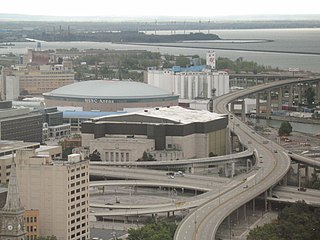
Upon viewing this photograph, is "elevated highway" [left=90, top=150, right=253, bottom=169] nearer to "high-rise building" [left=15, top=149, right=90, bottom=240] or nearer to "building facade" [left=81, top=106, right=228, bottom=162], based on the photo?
"building facade" [left=81, top=106, right=228, bottom=162]

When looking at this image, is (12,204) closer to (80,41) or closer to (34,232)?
(34,232)

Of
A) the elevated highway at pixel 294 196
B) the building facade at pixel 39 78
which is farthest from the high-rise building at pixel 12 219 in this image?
the building facade at pixel 39 78

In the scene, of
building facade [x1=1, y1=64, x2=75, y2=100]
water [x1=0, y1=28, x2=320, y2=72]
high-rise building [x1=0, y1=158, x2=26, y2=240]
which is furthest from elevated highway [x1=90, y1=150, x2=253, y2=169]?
water [x1=0, y1=28, x2=320, y2=72]

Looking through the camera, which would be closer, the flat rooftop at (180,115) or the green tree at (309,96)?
the flat rooftop at (180,115)

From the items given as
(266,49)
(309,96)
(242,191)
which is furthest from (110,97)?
(266,49)

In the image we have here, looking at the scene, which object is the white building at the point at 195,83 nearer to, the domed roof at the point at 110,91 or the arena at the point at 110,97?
the domed roof at the point at 110,91

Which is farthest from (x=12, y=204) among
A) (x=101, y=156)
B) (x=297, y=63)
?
(x=297, y=63)

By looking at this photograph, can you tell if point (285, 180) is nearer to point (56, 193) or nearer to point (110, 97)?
point (56, 193)
